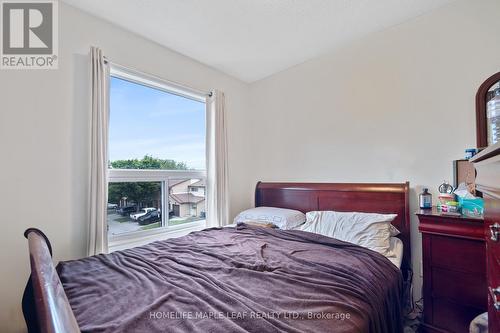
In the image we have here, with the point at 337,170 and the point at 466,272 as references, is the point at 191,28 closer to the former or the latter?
the point at 337,170

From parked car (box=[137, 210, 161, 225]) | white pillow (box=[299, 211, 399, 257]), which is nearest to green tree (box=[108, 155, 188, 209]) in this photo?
parked car (box=[137, 210, 161, 225])

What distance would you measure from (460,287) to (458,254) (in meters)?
0.21

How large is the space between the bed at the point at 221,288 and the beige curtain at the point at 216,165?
0.85 metres

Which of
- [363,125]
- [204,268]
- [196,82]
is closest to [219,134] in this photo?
[196,82]

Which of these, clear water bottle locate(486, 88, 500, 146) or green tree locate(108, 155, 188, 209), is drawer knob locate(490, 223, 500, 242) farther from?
green tree locate(108, 155, 188, 209)

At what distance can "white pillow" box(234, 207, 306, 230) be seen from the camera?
2559mm

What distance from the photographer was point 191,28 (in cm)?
224

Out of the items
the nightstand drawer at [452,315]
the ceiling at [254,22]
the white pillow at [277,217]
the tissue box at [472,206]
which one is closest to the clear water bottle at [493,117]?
the tissue box at [472,206]

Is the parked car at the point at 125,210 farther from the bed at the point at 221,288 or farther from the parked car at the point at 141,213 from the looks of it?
the bed at the point at 221,288

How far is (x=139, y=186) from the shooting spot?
8.07ft

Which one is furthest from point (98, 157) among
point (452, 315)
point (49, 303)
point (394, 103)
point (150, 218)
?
point (452, 315)

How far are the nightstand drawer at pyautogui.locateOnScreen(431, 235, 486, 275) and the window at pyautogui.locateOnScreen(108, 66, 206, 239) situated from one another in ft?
7.62

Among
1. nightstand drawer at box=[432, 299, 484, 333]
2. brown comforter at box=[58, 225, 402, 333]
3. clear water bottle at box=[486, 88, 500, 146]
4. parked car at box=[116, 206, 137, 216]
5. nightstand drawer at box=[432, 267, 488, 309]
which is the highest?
clear water bottle at box=[486, 88, 500, 146]

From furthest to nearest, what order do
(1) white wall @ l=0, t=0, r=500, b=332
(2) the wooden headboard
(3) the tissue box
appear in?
(2) the wooden headboard
(1) white wall @ l=0, t=0, r=500, b=332
(3) the tissue box
